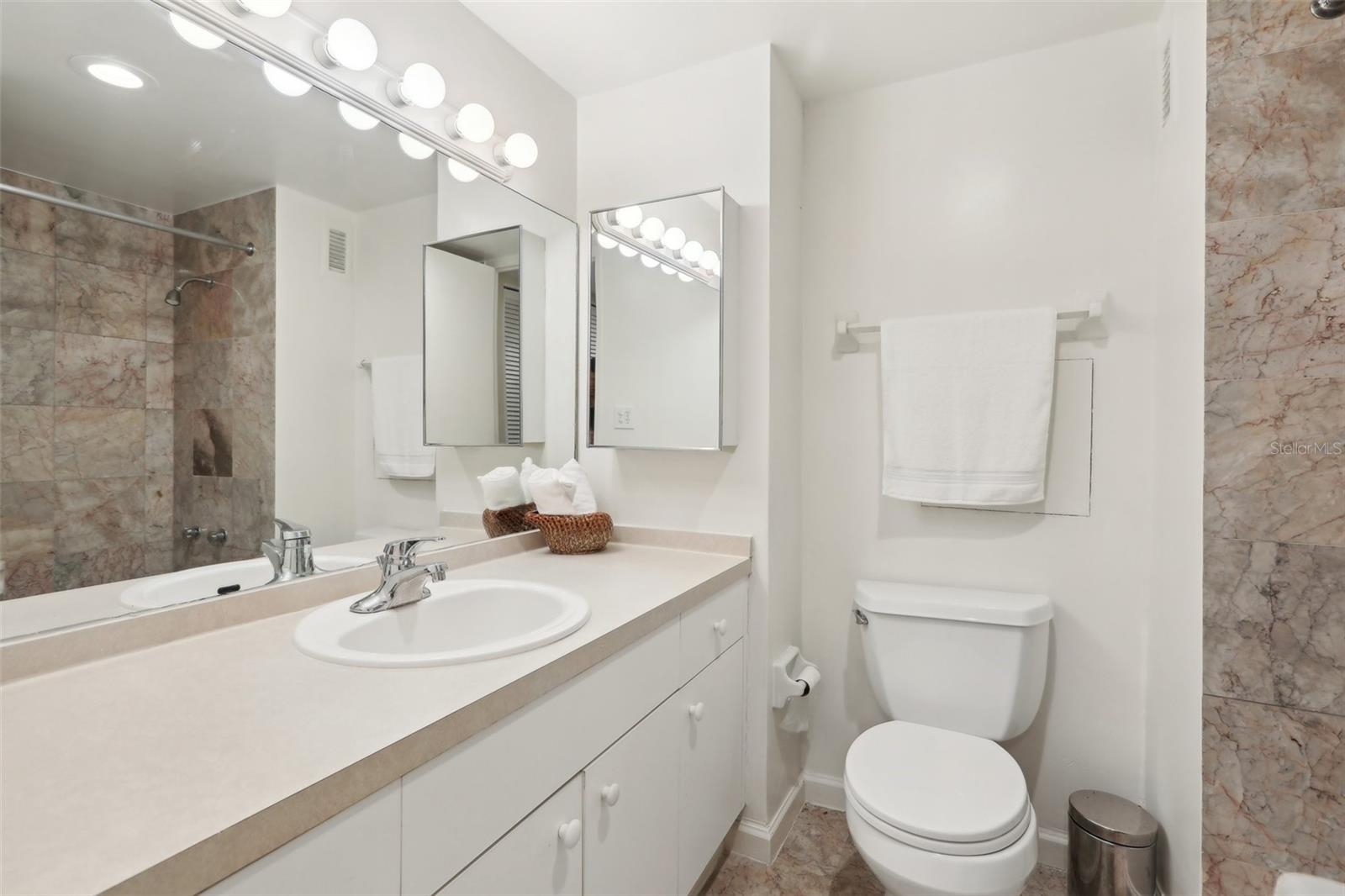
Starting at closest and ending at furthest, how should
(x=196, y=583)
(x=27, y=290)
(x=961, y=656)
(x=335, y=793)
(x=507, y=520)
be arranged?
(x=335, y=793) → (x=27, y=290) → (x=196, y=583) → (x=961, y=656) → (x=507, y=520)

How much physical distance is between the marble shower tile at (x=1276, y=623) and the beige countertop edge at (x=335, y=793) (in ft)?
4.35

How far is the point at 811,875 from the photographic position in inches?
68.1

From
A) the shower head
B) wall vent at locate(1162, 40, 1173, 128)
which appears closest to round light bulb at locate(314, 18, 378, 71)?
the shower head

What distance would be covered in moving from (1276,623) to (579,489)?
5.35ft

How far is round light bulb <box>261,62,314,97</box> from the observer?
119cm

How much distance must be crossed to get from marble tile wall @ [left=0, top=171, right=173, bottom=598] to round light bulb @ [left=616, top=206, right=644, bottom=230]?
112 cm

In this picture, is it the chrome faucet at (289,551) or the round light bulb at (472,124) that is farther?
the round light bulb at (472,124)

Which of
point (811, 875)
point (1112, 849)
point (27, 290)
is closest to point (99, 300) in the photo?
point (27, 290)

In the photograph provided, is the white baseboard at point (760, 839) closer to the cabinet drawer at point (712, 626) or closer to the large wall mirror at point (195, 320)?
the cabinet drawer at point (712, 626)

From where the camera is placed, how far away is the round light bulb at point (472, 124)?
5.12ft

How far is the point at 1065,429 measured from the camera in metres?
1.76

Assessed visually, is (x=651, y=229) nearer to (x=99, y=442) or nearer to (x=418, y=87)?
(x=418, y=87)

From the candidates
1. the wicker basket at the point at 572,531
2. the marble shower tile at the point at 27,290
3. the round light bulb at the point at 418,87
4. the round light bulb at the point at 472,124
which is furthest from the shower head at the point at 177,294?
the wicker basket at the point at 572,531

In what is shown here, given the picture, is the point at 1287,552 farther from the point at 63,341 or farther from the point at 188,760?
the point at 63,341
